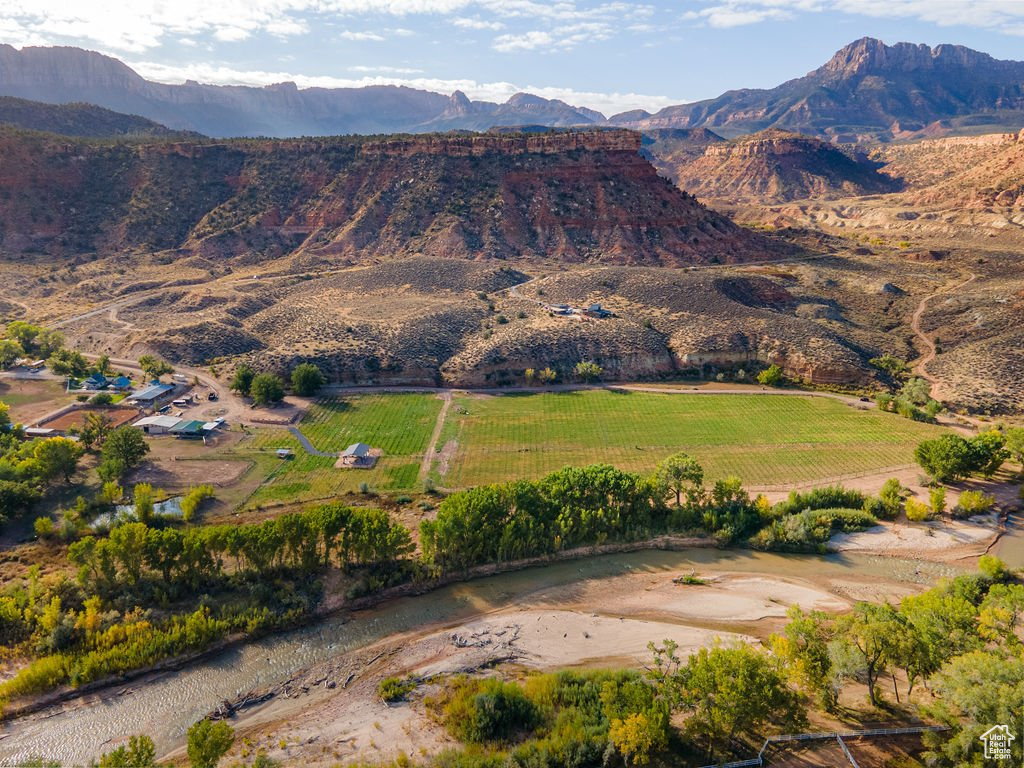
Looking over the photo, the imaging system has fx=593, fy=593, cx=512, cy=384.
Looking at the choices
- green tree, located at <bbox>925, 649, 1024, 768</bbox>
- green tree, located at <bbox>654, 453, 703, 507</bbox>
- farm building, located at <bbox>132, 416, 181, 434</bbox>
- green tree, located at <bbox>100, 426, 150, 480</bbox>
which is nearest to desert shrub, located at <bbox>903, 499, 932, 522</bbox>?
green tree, located at <bbox>654, 453, 703, 507</bbox>

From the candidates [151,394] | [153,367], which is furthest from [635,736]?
[153,367]

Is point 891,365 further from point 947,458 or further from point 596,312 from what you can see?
point 596,312

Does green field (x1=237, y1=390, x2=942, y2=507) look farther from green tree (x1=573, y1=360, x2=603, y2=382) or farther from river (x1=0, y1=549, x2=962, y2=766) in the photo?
river (x1=0, y1=549, x2=962, y2=766)

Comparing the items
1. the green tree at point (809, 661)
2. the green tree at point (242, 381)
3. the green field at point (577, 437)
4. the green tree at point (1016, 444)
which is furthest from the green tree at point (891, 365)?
the green tree at point (242, 381)

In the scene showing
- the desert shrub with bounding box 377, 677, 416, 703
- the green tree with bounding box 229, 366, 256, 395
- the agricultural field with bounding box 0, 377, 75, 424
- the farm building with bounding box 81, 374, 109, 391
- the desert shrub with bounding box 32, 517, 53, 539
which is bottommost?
the desert shrub with bounding box 377, 677, 416, 703

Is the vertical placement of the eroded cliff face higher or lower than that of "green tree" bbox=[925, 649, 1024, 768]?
higher

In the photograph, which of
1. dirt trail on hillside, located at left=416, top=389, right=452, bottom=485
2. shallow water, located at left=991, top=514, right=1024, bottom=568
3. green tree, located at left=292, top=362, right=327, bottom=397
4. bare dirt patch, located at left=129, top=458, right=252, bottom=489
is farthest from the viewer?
green tree, located at left=292, top=362, right=327, bottom=397
